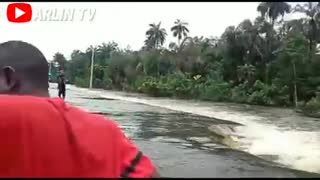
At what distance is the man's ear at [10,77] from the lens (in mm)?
1346

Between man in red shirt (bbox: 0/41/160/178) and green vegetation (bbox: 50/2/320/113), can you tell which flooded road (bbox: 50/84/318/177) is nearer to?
man in red shirt (bbox: 0/41/160/178)

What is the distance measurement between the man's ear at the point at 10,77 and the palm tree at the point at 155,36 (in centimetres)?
7431

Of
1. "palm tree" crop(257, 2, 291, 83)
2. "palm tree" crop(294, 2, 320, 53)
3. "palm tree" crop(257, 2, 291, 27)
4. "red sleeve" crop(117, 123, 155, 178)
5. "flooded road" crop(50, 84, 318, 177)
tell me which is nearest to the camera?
"red sleeve" crop(117, 123, 155, 178)

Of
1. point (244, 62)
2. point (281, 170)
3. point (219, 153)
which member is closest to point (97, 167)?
point (281, 170)

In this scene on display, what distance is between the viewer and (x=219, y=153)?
9227mm

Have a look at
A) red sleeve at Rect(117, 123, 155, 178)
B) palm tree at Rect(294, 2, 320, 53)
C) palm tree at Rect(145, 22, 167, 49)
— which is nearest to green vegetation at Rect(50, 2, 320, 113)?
palm tree at Rect(294, 2, 320, 53)

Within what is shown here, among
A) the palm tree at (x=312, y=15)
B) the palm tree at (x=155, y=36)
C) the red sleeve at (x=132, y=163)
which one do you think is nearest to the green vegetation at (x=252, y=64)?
the palm tree at (x=312, y=15)

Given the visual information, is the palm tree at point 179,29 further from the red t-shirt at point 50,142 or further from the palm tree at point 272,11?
the red t-shirt at point 50,142

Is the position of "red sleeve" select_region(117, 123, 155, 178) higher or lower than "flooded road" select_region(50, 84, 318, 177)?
higher

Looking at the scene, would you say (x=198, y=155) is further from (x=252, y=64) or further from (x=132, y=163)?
(x=252, y=64)

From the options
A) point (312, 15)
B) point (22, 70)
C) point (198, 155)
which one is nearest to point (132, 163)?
point (22, 70)

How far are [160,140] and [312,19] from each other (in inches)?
1244

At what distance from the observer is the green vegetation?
36062mm

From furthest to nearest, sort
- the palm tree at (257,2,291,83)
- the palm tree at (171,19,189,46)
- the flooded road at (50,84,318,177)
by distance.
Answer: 1. the palm tree at (171,19,189,46)
2. the palm tree at (257,2,291,83)
3. the flooded road at (50,84,318,177)
